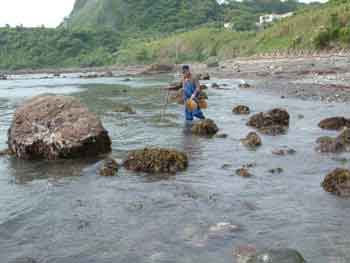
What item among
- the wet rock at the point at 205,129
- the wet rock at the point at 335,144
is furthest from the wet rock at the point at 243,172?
the wet rock at the point at 205,129

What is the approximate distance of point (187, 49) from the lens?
134 metres

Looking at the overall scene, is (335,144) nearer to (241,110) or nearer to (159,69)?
(241,110)

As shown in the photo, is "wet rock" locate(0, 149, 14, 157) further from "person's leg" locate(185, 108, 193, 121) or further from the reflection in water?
"person's leg" locate(185, 108, 193, 121)

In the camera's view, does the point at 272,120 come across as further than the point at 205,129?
Yes

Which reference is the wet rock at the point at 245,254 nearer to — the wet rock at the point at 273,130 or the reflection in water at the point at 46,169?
the reflection in water at the point at 46,169

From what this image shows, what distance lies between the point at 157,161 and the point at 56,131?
3502 mm

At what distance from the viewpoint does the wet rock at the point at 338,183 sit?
9.59 meters

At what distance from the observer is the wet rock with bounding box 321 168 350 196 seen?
959 cm

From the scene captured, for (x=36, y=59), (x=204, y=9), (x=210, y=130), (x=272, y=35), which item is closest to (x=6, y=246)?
(x=210, y=130)

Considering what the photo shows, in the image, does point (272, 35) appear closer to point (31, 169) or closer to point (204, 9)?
point (31, 169)

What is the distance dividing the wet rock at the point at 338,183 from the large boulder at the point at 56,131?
23.1 ft

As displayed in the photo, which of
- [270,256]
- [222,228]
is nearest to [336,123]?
[222,228]

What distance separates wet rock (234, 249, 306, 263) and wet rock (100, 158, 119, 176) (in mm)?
5722

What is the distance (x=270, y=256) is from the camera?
22.0ft
